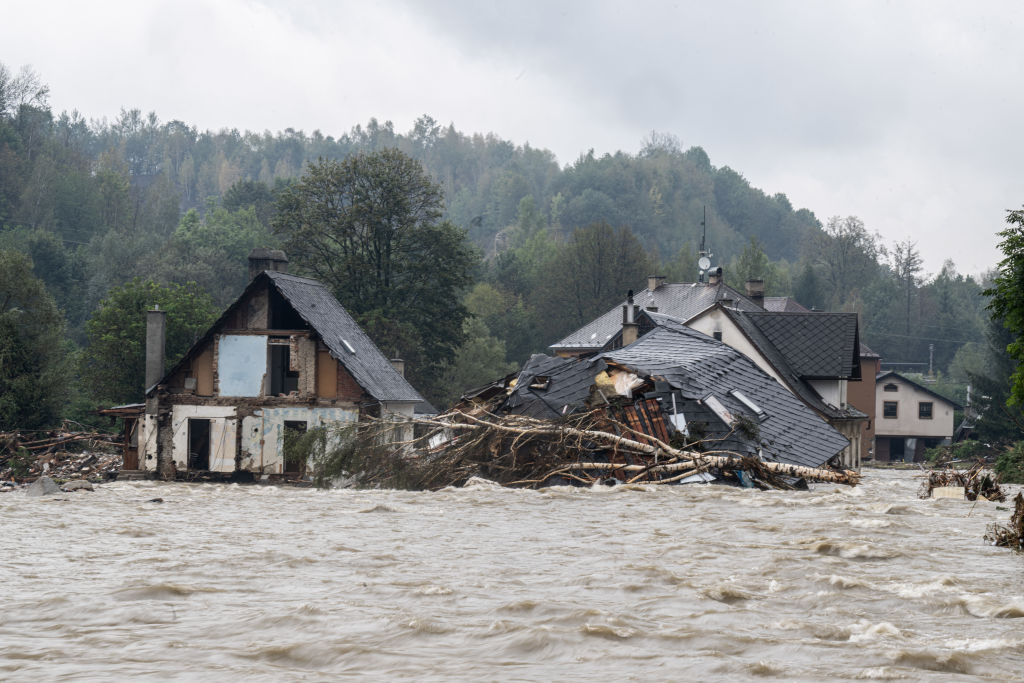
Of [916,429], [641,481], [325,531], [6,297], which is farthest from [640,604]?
[916,429]

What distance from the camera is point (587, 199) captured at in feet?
497

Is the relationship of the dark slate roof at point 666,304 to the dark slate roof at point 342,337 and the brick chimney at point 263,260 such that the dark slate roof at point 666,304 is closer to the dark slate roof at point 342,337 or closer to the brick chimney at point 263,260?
the dark slate roof at point 342,337

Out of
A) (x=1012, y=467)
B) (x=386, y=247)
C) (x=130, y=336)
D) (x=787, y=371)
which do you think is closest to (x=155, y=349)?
(x=130, y=336)

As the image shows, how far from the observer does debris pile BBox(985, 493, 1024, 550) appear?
12.6 m

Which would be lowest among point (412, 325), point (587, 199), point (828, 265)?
point (412, 325)

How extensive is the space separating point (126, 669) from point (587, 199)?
5746 inches

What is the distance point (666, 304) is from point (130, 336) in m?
23.7

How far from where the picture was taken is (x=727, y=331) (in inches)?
1506

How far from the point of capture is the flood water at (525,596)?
25.1ft

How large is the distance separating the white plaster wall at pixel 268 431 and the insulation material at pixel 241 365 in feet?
2.55

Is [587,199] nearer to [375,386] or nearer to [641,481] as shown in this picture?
[375,386]

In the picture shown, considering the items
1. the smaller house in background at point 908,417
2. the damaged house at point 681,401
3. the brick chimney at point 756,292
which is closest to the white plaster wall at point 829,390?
the damaged house at point 681,401

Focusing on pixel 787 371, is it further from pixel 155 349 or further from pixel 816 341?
pixel 155 349

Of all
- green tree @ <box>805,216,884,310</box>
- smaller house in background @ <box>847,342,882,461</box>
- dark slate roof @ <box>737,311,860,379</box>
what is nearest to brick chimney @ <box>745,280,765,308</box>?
smaller house in background @ <box>847,342,882,461</box>
